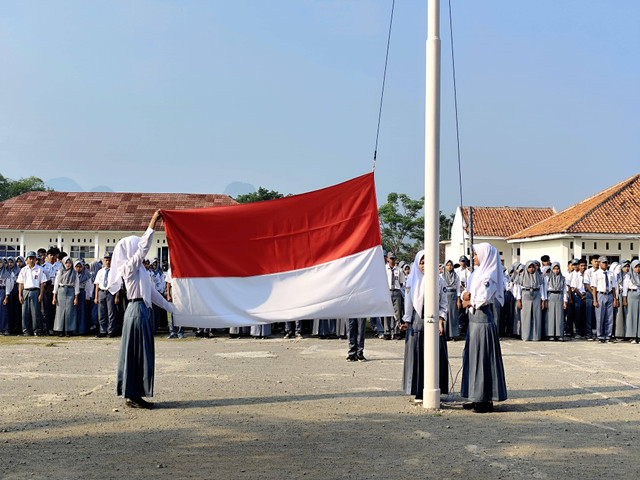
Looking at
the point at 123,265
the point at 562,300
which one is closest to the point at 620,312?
the point at 562,300

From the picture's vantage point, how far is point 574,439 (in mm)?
6523

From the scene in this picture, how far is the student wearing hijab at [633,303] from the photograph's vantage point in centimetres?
1691

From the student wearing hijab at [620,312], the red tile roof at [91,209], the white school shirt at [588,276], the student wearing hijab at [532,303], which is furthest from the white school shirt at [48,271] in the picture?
the red tile roof at [91,209]

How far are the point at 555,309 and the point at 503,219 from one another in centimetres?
3166

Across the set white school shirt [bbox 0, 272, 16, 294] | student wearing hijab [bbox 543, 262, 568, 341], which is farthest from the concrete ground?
white school shirt [bbox 0, 272, 16, 294]

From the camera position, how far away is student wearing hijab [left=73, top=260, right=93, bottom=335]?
17484mm

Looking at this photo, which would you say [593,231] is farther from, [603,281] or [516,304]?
[516,304]

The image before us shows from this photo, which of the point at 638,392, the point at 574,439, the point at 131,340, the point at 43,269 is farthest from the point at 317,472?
the point at 43,269

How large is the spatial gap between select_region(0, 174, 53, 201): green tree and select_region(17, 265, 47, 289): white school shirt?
55.2 meters

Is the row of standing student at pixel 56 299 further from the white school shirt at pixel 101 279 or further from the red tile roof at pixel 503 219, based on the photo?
the red tile roof at pixel 503 219

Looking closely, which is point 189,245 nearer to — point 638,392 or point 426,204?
point 426,204

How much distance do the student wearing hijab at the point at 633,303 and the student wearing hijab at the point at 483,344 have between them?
34.9 feet

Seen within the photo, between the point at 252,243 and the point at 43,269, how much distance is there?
36.7ft

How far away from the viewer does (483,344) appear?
785 cm
